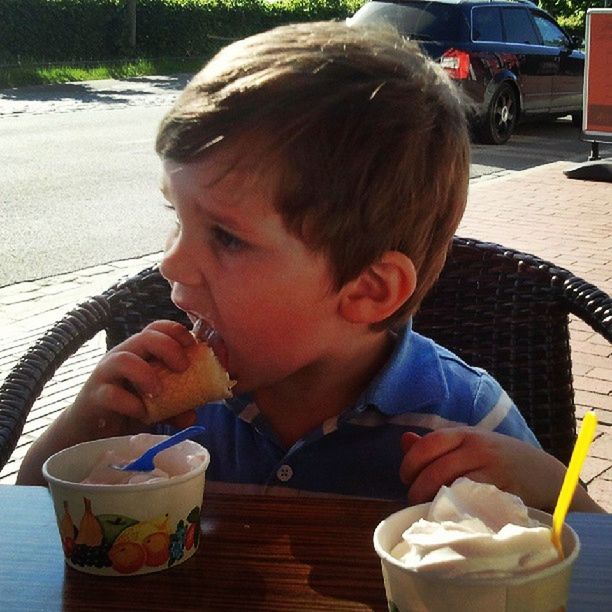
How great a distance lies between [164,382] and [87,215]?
278 inches

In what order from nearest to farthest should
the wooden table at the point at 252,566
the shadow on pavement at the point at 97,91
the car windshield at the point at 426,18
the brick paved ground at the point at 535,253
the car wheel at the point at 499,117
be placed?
the wooden table at the point at 252,566
the brick paved ground at the point at 535,253
the car windshield at the point at 426,18
the car wheel at the point at 499,117
the shadow on pavement at the point at 97,91

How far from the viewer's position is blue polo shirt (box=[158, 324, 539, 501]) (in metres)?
1.78

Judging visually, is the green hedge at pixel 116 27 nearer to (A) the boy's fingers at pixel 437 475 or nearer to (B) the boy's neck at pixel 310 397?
(B) the boy's neck at pixel 310 397

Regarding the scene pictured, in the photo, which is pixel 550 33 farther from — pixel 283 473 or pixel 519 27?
pixel 283 473

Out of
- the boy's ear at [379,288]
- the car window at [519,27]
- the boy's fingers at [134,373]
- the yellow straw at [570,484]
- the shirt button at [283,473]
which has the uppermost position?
the yellow straw at [570,484]

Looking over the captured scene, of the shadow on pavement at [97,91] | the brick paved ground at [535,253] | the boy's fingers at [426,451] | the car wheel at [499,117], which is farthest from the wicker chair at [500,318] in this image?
the shadow on pavement at [97,91]

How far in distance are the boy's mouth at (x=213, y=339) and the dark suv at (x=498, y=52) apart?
10193 millimetres

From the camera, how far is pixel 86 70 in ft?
68.1

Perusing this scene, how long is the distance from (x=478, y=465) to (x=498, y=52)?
12.3 meters

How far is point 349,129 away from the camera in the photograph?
Result: 5.34 ft

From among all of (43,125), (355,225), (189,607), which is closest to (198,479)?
(189,607)

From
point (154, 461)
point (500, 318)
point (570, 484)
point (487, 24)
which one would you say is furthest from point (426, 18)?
point (570, 484)

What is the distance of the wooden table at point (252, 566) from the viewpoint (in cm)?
116

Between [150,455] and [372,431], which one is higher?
[150,455]
